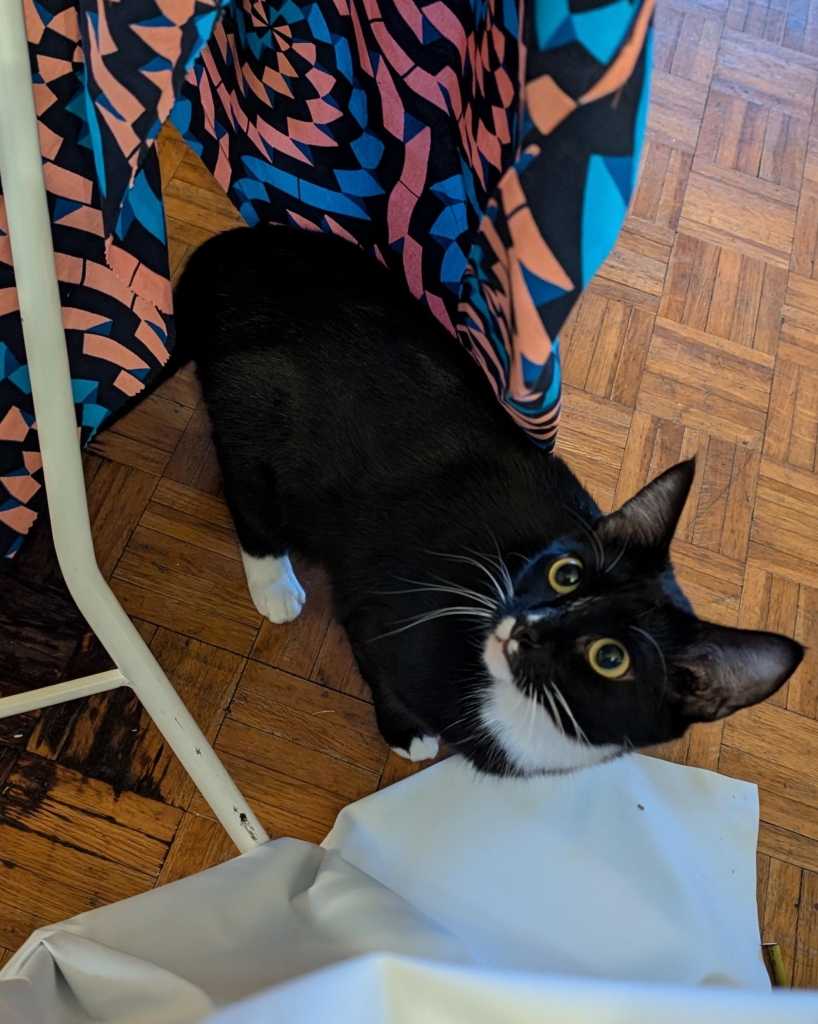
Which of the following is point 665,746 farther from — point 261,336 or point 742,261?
point 742,261

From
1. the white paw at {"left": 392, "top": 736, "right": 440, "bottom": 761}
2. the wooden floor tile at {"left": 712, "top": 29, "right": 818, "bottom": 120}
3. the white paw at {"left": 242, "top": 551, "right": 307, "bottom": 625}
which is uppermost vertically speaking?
the wooden floor tile at {"left": 712, "top": 29, "right": 818, "bottom": 120}

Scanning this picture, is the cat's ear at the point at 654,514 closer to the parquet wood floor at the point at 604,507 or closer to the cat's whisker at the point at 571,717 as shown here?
the cat's whisker at the point at 571,717

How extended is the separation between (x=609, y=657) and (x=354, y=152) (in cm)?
54

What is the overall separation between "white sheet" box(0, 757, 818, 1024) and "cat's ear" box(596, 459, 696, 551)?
1.33ft

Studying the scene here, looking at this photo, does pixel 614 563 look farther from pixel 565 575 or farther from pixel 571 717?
pixel 571 717

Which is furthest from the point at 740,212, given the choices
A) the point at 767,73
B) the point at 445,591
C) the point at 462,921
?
the point at 462,921

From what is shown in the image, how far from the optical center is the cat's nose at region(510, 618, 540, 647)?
0.77 metres

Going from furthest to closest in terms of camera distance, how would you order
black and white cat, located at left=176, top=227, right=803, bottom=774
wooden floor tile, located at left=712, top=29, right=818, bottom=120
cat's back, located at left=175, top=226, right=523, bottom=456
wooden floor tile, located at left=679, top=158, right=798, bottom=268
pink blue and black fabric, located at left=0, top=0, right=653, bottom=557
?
wooden floor tile, located at left=712, top=29, right=818, bottom=120
wooden floor tile, located at left=679, top=158, right=798, bottom=268
cat's back, located at left=175, top=226, right=523, bottom=456
black and white cat, located at left=176, top=227, right=803, bottom=774
pink blue and black fabric, located at left=0, top=0, right=653, bottom=557

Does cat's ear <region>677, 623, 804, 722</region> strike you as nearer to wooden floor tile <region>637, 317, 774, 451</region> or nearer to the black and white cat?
the black and white cat

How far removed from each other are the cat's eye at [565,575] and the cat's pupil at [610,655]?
0.23 ft

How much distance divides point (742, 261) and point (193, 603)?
1.26 meters

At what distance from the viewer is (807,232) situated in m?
1.63

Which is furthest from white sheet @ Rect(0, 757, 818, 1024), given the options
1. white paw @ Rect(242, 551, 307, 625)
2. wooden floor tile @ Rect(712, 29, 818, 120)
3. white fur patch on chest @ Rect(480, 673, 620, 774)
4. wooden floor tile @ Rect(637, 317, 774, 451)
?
wooden floor tile @ Rect(712, 29, 818, 120)

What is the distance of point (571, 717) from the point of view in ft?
2.58
